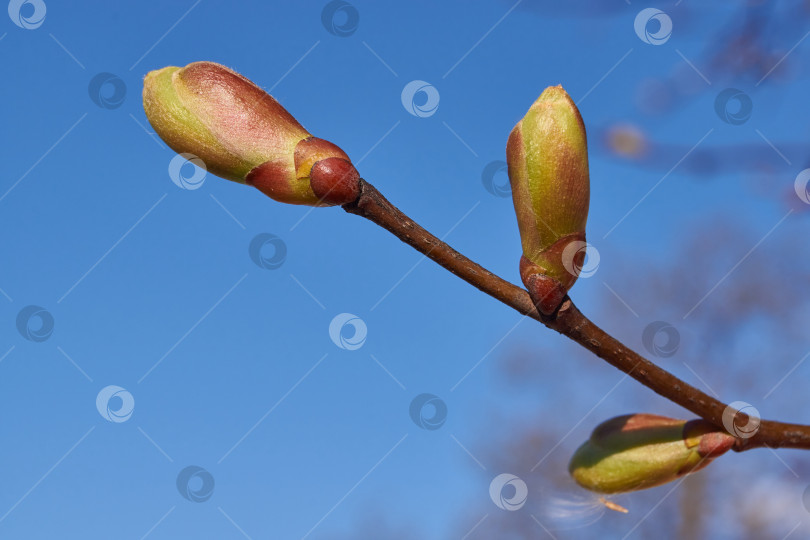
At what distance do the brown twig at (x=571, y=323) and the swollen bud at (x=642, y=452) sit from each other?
44 mm

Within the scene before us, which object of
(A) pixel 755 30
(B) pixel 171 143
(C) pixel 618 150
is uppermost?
(A) pixel 755 30

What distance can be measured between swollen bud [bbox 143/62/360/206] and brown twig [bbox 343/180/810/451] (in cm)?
4

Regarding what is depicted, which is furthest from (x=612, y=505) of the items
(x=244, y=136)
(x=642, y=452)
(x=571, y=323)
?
(x=244, y=136)

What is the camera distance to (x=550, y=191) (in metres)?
0.67

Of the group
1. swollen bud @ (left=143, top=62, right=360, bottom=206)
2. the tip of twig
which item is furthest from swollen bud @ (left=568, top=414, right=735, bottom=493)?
swollen bud @ (left=143, top=62, right=360, bottom=206)

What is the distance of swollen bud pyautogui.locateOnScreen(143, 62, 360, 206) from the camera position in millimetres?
665

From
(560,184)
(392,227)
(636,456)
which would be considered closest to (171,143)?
(392,227)

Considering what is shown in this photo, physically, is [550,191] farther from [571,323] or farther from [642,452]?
[642,452]

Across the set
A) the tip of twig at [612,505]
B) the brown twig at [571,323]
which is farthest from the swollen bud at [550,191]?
the tip of twig at [612,505]

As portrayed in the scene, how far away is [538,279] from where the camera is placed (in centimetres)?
68

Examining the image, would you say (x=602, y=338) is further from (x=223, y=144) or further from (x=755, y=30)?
(x=755, y=30)

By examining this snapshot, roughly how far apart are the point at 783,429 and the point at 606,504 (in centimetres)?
23

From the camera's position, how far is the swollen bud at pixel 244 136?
67 cm

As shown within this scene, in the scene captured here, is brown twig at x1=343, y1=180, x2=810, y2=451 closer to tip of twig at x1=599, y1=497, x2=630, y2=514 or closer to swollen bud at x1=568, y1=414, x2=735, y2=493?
swollen bud at x1=568, y1=414, x2=735, y2=493
